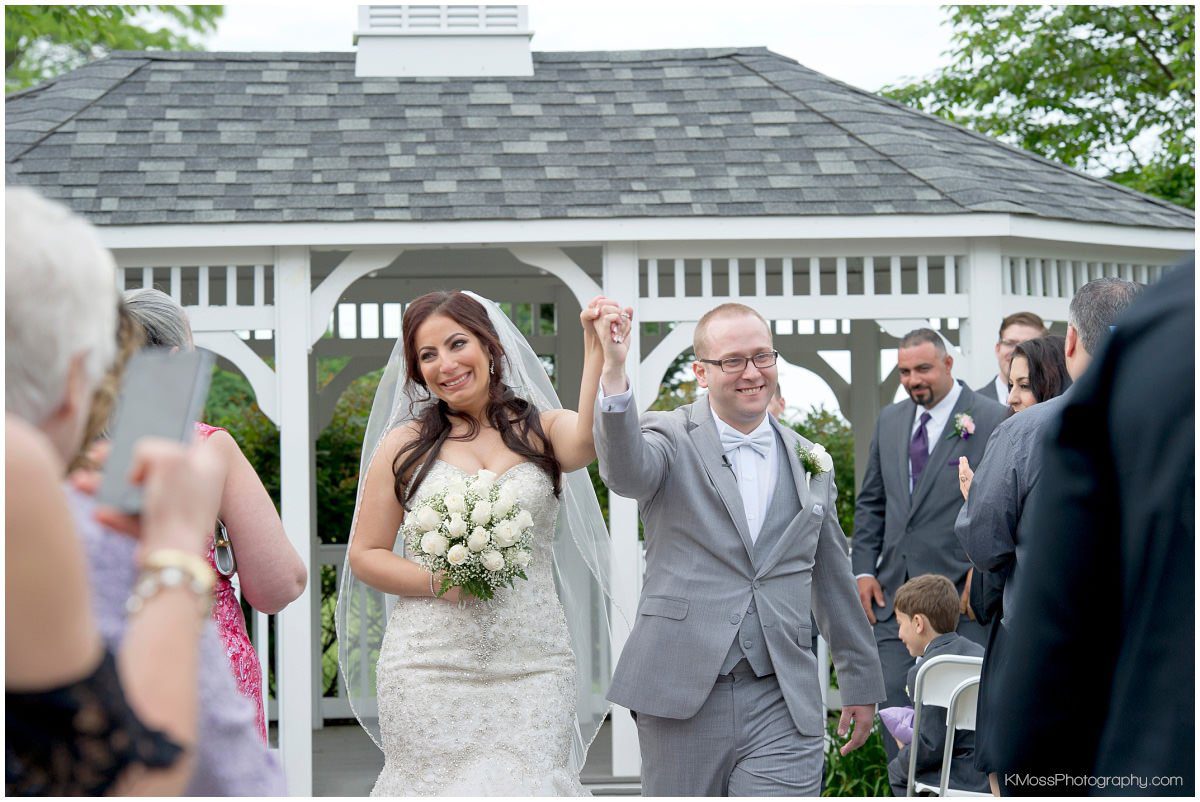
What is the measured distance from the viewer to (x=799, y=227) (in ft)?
27.0

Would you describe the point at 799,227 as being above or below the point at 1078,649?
above

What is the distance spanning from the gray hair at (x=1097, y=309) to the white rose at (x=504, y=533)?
1958 millimetres

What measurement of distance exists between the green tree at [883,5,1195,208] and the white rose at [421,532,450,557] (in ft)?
40.0

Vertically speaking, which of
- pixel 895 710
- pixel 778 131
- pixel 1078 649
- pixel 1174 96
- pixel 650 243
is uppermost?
pixel 1174 96

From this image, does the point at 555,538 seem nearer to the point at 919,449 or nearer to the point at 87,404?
the point at 919,449

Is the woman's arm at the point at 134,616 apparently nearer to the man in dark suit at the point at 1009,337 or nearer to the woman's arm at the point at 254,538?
the woman's arm at the point at 254,538

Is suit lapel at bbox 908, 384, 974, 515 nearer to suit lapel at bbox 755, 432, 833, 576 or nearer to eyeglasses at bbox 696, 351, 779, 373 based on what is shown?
suit lapel at bbox 755, 432, 833, 576

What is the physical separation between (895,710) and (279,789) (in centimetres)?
488

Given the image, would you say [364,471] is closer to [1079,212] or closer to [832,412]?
[1079,212]

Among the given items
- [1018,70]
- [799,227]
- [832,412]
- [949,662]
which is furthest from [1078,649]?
[1018,70]

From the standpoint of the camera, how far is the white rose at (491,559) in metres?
4.76

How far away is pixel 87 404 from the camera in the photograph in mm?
1792

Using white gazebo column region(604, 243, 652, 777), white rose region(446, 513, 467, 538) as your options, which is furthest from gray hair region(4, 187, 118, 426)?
white gazebo column region(604, 243, 652, 777)

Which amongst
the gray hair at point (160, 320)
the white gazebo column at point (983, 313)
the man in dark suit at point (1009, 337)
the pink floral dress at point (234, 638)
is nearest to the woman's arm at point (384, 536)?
the pink floral dress at point (234, 638)
